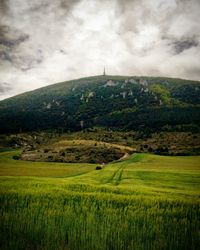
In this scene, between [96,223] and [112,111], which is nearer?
[96,223]

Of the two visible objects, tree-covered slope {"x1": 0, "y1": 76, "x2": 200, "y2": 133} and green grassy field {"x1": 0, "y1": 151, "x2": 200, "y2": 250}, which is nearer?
green grassy field {"x1": 0, "y1": 151, "x2": 200, "y2": 250}

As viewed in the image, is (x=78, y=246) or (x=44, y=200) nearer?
(x=78, y=246)

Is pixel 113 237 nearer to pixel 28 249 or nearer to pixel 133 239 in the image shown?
pixel 133 239

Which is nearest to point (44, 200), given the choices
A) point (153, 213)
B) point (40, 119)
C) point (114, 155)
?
point (153, 213)

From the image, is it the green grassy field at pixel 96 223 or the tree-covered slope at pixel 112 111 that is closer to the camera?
the green grassy field at pixel 96 223

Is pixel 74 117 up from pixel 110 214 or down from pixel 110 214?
up

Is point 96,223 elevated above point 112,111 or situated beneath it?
situated beneath

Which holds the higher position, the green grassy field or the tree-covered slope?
the tree-covered slope

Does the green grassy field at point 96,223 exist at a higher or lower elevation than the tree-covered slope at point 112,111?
lower

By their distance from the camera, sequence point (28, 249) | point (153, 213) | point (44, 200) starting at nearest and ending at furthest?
point (28, 249) < point (153, 213) < point (44, 200)

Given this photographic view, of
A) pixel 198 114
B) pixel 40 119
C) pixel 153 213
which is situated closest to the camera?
pixel 153 213

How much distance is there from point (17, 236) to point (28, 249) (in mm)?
440

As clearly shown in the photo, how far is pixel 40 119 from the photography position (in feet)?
478

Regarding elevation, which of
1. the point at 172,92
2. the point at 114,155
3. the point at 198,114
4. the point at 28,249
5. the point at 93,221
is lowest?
the point at 114,155
